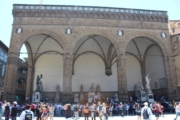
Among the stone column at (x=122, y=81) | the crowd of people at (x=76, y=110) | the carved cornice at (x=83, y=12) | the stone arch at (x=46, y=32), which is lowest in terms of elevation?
the crowd of people at (x=76, y=110)

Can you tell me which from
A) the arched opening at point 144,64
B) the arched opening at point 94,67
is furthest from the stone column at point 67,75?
the arched opening at point 144,64

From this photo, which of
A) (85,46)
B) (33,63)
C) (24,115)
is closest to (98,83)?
(85,46)

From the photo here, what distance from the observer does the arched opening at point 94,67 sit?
20969 mm

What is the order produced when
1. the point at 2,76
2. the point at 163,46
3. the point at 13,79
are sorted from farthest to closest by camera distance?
the point at 2,76 < the point at 163,46 < the point at 13,79

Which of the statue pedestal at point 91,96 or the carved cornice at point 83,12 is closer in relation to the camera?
the carved cornice at point 83,12

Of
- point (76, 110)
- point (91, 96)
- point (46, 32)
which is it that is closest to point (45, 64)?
point (46, 32)

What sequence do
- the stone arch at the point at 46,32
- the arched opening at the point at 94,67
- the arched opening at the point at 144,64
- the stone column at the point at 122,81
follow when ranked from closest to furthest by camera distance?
the stone column at the point at 122,81, the stone arch at the point at 46,32, the arched opening at the point at 144,64, the arched opening at the point at 94,67

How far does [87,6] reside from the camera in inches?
685

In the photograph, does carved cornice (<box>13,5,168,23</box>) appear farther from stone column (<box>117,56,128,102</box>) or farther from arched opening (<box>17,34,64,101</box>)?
stone column (<box>117,56,128,102</box>)

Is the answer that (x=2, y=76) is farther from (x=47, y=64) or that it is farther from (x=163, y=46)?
(x=163, y=46)

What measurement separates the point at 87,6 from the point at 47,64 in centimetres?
904

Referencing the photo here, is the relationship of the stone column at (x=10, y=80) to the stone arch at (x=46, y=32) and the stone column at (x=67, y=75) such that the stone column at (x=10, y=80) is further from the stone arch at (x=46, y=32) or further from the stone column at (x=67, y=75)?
the stone column at (x=67, y=75)

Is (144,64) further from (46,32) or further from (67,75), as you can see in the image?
(46,32)

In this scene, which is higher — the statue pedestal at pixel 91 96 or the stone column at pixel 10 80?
the stone column at pixel 10 80
